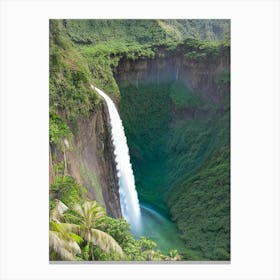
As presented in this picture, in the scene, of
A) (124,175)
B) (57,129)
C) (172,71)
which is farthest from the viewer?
(172,71)

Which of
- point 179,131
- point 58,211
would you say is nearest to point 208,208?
point 58,211

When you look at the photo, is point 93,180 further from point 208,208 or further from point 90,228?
point 208,208

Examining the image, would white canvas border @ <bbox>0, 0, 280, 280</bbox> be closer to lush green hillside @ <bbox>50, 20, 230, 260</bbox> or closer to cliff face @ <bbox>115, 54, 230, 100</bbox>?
lush green hillside @ <bbox>50, 20, 230, 260</bbox>

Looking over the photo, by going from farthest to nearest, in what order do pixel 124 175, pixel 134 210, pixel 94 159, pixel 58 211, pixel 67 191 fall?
pixel 124 175 < pixel 94 159 < pixel 134 210 < pixel 67 191 < pixel 58 211

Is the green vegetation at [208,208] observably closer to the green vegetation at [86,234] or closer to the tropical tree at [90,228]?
the green vegetation at [86,234]

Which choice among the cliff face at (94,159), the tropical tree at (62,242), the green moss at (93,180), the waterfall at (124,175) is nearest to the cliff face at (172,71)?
the waterfall at (124,175)
